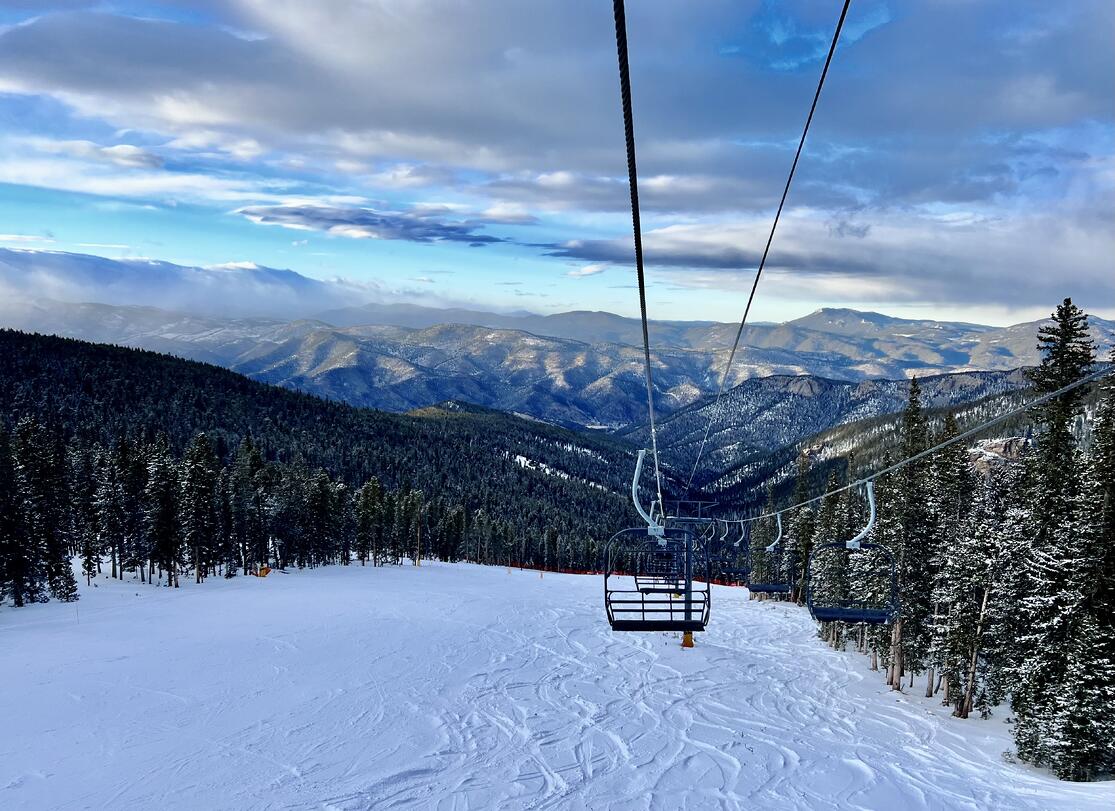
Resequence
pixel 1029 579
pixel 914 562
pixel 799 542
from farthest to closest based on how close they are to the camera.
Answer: pixel 799 542, pixel 914 562, pixel 1029 579

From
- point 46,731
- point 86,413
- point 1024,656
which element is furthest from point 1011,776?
point 86,413

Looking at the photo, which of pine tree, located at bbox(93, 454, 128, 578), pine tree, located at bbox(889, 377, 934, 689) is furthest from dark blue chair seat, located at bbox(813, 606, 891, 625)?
pine tree, located at bbox(93, 454, 128, 578)

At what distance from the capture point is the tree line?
2798 centimetres

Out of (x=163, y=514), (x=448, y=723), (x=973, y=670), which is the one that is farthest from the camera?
(x=163, y=514)

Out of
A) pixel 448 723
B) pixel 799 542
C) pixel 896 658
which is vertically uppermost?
pixel 448 723

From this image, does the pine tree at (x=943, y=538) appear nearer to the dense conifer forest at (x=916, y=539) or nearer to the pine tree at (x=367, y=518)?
the dense conifer forest at (x=916, y=539)

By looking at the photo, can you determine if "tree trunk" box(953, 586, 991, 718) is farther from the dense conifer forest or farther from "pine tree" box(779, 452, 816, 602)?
"pine tree" box(779, 452, 816, 602)

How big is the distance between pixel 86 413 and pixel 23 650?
162m

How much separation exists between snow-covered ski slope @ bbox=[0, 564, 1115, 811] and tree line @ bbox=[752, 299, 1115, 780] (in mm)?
2456

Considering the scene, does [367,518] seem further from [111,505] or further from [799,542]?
[799,542]

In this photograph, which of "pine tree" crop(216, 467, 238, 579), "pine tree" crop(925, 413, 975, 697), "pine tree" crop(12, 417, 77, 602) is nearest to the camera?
"pine tree" crop(925, 413, 975, 697)

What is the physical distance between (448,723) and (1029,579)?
2630cm

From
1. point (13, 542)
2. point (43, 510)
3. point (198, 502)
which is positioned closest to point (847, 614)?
point (13, 542)

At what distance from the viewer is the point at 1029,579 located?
31.4 m
